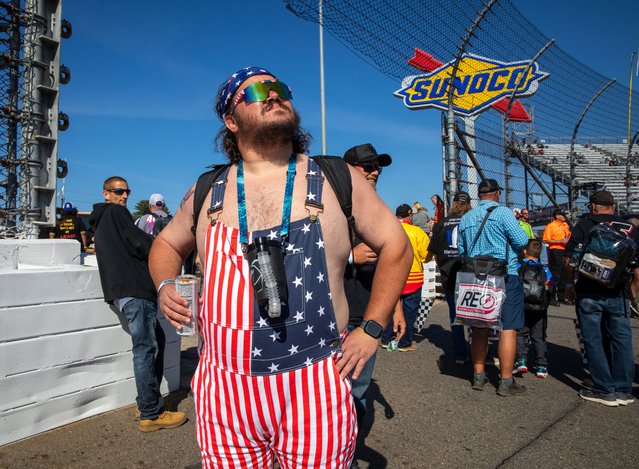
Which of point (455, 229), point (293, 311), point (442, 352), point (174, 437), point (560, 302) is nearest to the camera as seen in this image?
point (293, 311)

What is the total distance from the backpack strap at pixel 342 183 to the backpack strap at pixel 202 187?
1.32 ft

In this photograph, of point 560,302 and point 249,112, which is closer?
point 249,112

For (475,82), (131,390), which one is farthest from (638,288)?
(475,82)

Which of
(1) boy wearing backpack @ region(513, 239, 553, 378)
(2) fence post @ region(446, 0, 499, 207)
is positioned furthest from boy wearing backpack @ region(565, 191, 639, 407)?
(2) fence post @ region(446, 0, 499, 207)

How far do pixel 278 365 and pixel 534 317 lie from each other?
429 cm

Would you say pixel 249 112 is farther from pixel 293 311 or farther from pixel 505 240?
pixel 505 240

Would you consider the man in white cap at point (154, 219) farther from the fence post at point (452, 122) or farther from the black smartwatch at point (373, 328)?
the fence post at point (452, 122)

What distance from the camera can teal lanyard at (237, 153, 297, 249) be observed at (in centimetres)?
155

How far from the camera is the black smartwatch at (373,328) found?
163cm

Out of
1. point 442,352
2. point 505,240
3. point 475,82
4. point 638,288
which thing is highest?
point 475,82

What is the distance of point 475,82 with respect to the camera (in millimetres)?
11422

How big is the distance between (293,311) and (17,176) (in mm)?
3806

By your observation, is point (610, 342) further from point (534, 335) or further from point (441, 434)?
point (441, 434)

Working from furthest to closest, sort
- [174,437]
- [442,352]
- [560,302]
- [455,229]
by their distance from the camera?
1. [560,302]
2. [442,352]
3. [455,229]
4. [174,437]
